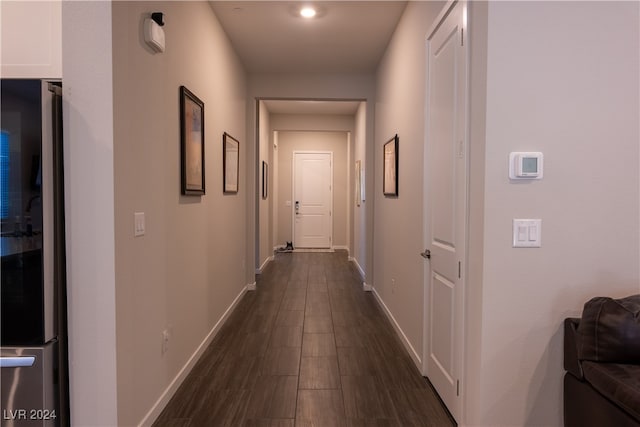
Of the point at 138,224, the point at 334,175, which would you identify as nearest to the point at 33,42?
the point at 138,224

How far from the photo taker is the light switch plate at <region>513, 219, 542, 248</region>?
1606mm

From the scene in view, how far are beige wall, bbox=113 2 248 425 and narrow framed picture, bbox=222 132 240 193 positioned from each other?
13cm

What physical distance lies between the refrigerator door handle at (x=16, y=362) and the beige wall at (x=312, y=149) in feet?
24.0

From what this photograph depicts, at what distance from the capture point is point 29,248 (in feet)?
4.94

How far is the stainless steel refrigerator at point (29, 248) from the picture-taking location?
58.2 inches

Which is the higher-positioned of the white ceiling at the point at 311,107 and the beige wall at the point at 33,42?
the white ceiling at the point at 311,107

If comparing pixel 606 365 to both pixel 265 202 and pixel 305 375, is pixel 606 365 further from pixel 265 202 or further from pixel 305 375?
pixel 265 202

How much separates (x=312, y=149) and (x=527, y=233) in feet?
24.2

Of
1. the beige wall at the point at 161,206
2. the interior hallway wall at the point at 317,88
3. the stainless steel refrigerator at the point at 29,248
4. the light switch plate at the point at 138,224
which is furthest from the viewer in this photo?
the interior hallway wall at the point at 317,88

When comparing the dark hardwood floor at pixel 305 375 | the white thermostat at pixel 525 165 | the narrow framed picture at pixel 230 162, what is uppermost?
the narrow framed picture at pixel 230 162

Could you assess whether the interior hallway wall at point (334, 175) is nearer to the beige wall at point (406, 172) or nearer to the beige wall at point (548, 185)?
the beige wall at point (406, 172)

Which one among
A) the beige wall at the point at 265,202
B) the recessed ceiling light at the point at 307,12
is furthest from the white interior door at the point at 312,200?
the recessed ceiling light at the point at 307,12

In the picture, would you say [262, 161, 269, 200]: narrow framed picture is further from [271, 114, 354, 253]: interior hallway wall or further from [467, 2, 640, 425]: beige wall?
[467, 2, 640, 425]: beige wall

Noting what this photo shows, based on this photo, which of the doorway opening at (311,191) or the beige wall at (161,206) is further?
the doorway opening at (311,191)
